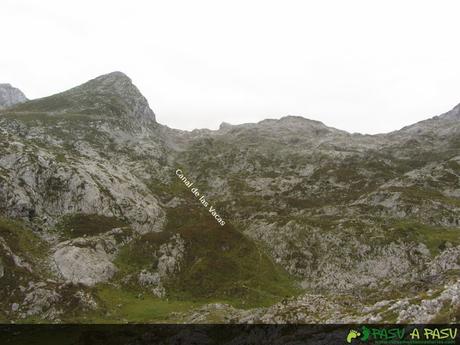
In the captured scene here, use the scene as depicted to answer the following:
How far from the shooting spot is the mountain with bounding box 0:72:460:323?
197 ft

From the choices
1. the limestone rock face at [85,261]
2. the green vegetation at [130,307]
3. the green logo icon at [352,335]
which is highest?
the limestone rock face at [85,261]

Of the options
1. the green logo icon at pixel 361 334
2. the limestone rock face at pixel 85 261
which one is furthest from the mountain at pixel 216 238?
the green logo icon at pixel 361 334

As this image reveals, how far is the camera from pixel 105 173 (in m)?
108

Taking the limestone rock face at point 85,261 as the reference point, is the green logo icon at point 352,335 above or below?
below

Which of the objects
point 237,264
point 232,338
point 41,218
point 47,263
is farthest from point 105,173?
point 232,338

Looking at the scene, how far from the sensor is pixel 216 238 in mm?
87500

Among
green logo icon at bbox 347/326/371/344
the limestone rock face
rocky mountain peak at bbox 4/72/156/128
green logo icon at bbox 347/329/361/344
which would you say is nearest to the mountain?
the limestone rock face

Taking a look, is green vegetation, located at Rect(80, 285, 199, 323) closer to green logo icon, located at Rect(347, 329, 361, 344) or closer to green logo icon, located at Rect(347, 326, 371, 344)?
green logo icon, located at Rect(347, 329, 361, 344)

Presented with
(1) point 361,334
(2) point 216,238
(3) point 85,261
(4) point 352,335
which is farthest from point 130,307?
(1) point 361,334

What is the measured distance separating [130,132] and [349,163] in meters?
84.7

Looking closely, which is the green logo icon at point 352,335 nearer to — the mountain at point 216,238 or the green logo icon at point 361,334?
the green logo icon at point 361,334

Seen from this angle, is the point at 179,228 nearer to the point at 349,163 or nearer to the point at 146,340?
the point at 146,340

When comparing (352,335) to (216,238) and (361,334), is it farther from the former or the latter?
(216,238)

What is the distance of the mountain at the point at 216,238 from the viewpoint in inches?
2363
